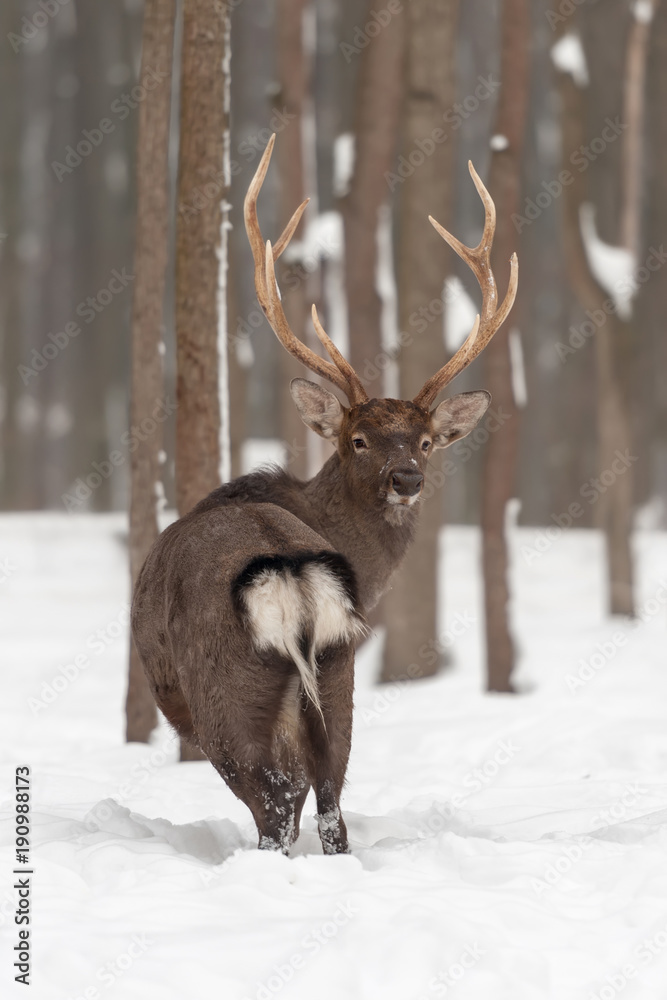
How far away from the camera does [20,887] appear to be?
4051mm

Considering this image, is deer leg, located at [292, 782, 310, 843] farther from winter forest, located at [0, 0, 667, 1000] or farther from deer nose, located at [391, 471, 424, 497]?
deer nose, located at [391, 471, 424, 497]

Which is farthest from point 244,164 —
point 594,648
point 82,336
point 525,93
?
point 594,648

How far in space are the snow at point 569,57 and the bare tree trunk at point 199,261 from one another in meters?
6.72

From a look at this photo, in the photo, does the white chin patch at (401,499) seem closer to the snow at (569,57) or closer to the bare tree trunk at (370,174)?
the bare tree trunk at (370,174)

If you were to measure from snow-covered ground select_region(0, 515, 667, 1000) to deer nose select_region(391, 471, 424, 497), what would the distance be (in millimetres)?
1531

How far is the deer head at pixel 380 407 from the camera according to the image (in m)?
5.72

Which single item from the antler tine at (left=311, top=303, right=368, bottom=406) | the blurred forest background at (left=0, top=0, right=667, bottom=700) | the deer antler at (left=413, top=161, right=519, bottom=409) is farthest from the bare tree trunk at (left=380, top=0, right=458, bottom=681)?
the antler tine at (left=311, top=303, right=368, bottom=406)

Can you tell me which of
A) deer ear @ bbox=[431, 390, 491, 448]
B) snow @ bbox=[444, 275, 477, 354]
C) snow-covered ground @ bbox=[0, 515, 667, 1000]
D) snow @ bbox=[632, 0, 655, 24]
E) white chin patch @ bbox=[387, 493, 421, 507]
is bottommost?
snow-covered ground @ bbox=[0, 515, 667, 1000]

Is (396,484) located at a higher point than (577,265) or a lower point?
lower

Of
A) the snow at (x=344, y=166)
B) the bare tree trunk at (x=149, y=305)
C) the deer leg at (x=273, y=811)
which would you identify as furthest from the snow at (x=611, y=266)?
the deer leg at (x=273, y=811)

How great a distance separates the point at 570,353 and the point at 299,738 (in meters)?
18.2

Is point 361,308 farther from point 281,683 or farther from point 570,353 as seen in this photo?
point 570,353

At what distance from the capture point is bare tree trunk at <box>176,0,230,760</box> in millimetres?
7441

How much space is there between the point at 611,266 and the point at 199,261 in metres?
7.19
